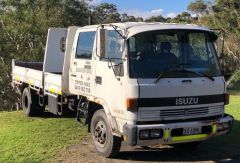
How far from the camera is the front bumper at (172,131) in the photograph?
7.55 m

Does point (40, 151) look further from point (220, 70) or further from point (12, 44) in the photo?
point (12, 44)

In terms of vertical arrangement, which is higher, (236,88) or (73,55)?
(73,55)

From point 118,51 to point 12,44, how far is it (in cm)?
2370

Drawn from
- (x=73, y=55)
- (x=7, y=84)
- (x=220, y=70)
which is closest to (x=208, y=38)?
(x=220, y=70)

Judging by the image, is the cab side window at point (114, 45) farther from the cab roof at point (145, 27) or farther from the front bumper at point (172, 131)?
the front bumper at point (172, 131)

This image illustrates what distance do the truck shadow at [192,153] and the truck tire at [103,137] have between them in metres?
0.29

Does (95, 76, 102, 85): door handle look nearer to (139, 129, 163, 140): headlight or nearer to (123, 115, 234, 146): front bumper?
(123, 115, 234, 146): front bumper

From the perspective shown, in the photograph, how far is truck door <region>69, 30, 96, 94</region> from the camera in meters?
9.05

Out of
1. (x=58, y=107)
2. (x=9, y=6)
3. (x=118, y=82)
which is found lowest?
(x=58, y=107)

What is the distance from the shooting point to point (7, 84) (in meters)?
30.5

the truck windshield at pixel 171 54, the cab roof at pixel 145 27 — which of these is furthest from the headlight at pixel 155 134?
the cab roof at pixel 145 27

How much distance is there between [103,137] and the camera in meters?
8.62

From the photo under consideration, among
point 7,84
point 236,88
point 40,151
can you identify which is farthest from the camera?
point 7,84

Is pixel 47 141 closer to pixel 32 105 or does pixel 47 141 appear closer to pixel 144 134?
pixel 144 134
